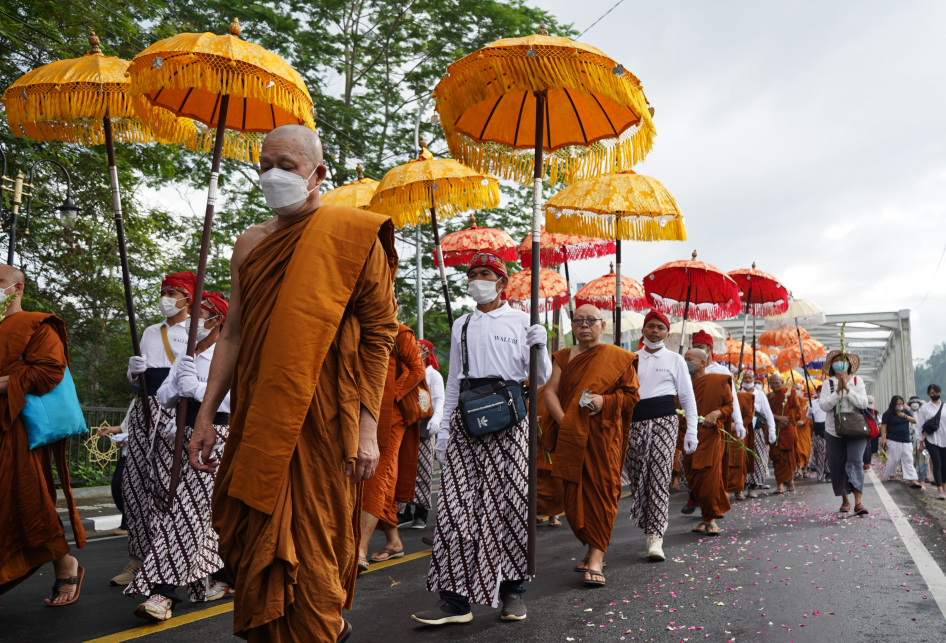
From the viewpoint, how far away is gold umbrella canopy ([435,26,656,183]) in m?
4.67

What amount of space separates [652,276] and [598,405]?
14.1 feet

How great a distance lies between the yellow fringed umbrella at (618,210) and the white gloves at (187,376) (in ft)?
11.5

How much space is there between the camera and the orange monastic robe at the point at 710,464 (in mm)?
8477

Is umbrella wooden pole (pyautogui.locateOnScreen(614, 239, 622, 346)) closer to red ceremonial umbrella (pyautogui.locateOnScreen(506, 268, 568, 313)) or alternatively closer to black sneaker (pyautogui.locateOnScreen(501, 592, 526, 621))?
black sneaker (pyautogui.locateOnScreen(501, 592, 526, 621))

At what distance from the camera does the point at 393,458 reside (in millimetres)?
6766

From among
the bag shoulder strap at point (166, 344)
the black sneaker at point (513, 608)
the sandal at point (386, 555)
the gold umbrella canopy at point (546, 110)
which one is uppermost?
the gold umbrella canopy at point (546, 110)

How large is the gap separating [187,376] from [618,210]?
367cm

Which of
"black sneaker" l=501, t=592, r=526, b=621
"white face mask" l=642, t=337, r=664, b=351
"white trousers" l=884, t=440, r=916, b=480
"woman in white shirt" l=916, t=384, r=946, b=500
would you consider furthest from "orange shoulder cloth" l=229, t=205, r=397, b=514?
"white trousers" l=884, t=440, r=916, b=480

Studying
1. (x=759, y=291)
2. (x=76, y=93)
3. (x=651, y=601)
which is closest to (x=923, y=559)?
(x=651, y=601)

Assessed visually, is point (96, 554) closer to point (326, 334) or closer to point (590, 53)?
point (326, 334)

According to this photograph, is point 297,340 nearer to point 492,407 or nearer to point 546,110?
point 492,407

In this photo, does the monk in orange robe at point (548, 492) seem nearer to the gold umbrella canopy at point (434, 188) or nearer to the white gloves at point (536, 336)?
the white gloves at point (536, 336)

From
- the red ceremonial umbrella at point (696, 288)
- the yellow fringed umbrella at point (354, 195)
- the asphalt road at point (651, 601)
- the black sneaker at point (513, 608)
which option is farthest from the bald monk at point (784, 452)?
the black sneaker at point (513, 608)

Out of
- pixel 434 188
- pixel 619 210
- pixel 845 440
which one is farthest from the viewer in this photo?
pixel 845 440
